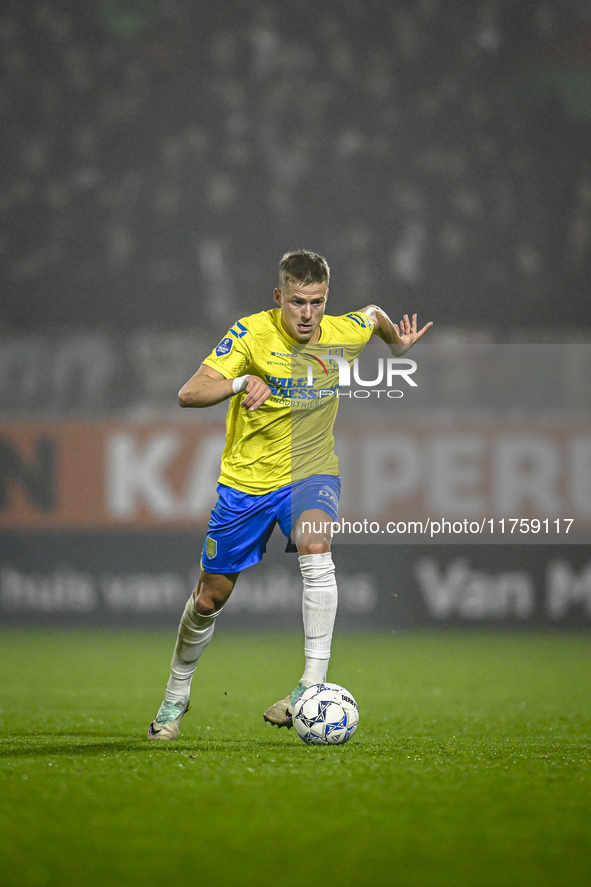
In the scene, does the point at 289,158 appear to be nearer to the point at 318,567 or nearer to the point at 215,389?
the point at 215,389

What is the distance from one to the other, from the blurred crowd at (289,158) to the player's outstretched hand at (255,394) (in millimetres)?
5769

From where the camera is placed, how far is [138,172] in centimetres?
1099

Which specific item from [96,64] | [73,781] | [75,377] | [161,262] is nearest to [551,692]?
[73,781]

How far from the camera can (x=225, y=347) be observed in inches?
174

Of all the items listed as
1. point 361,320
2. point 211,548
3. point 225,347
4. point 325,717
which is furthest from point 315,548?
point 361,320

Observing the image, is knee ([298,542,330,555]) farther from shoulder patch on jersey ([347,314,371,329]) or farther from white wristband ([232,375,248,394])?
shoulder patch on jersey ([347,314,371,329])

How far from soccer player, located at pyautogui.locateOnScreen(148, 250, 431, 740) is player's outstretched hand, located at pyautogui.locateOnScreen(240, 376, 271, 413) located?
0.48 feet

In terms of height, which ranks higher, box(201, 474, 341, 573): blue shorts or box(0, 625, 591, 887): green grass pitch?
box(201, 474, 341, 573): blue shorts

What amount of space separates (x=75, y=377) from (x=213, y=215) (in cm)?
234

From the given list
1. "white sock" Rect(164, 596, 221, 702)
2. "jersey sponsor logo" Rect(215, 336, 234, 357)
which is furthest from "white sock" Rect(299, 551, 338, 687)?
"jersey sponsor logo" Rect(215, 336, 234, 357)

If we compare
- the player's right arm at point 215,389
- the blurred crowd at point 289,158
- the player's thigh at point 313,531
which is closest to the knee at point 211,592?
the player's thigh at point 313,531

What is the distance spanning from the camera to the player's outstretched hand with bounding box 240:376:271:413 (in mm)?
4012

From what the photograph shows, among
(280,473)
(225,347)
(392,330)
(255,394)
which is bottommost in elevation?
(280,473)

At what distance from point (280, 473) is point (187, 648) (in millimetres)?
871
